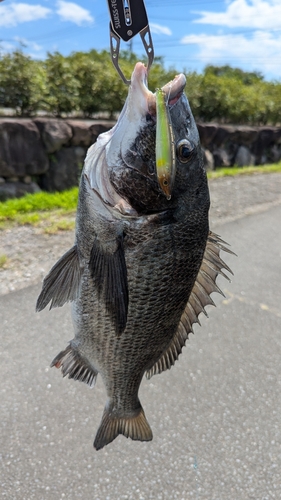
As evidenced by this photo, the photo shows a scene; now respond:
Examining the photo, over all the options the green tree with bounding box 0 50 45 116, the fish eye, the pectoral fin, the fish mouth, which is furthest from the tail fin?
the green tree with bounding box 0 50 45 116

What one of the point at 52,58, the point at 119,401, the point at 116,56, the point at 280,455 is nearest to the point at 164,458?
the point at 280,455

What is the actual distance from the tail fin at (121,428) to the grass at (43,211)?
3.52 metres

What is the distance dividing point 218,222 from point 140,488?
4571mm

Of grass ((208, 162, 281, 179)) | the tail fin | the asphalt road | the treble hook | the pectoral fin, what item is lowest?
the asphalt road

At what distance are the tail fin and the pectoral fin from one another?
572mm

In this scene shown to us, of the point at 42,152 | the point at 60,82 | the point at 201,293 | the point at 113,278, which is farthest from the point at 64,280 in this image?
the point at 60,82

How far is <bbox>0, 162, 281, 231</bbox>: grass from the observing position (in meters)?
5.07

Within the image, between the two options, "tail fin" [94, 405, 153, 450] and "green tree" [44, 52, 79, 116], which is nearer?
"tail fin" [94, 405, 153, 450]

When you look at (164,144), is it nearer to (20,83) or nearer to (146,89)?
(146,89)

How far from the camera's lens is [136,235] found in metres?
1.27

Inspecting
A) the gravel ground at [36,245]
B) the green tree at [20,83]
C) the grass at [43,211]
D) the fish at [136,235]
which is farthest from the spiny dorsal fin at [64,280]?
the green tree at [20,83]

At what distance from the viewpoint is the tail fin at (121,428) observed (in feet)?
5.53

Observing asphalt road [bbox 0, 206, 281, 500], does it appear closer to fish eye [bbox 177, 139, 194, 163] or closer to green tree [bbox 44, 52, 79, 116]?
fish eye [bbox 177, 139, 194, 163]

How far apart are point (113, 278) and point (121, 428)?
0.79 m
